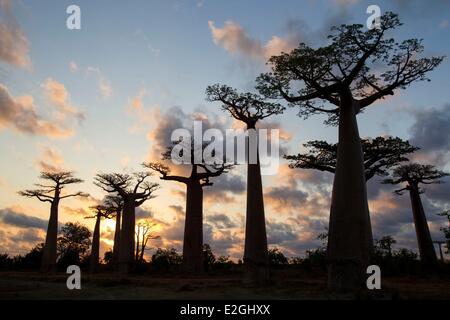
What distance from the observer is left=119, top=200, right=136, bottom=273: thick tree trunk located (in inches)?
932

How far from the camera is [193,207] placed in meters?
21.0

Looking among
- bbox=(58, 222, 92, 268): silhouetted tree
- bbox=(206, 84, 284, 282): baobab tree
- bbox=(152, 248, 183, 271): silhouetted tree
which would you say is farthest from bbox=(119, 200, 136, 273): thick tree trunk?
bbox=(58, 222, 92, 268): silhouetted tree

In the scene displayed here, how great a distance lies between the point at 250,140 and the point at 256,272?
14.7ft

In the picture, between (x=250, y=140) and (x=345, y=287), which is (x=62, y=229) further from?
(x=345, y=287)

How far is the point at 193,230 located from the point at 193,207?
3.90 ft

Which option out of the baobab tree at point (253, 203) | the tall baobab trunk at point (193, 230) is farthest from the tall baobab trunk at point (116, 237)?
the baobab tree at point (253, 203)

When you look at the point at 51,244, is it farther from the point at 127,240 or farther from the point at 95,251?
the point at 127,240

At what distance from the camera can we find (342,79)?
11.2 meters

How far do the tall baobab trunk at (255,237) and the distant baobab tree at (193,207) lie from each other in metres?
7.33

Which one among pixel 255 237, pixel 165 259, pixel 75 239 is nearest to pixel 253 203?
pixel 255 237

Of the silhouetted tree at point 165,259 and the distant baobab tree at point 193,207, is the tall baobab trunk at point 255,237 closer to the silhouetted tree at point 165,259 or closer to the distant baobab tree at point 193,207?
the distant baobab tree at point 193,207

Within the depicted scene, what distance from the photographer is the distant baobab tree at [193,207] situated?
20.7 metres
